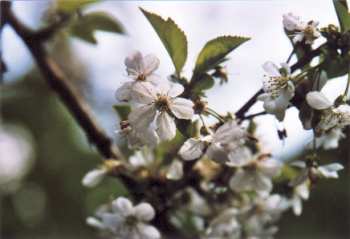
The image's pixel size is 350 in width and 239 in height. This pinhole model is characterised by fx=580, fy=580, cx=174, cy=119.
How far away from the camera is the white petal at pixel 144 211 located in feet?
2.77

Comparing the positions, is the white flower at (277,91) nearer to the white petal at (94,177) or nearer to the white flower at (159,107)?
the white flower at (159,107)

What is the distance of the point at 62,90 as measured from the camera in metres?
1.05

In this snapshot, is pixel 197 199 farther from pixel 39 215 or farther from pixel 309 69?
pixel 39 215

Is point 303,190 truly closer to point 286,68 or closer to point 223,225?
point 223,225

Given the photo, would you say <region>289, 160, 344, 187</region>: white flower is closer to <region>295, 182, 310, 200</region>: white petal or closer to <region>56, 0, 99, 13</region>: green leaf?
<region>295, 182, 310, 200</region>: white petal

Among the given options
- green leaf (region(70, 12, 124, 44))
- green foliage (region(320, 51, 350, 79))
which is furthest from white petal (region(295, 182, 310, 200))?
green leaf (region(70, 12, 124, 44))

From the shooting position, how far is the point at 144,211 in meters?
0.85

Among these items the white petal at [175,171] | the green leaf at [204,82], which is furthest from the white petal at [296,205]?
the green leaf at [204,82]

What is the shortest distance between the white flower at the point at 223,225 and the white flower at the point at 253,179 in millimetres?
62

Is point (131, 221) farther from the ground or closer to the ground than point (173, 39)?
closer to the ground

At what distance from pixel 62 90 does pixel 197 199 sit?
0.33 m

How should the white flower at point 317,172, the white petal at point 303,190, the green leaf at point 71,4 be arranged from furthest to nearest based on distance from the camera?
the green leaf at point 71,4 < the white petal at point 303,190 < the white flower at point 317,172

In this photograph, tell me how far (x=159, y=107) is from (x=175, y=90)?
3 cm

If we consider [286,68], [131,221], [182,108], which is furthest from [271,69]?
[131,221]
